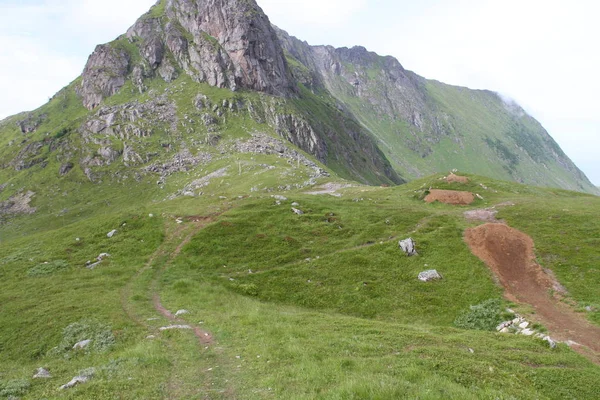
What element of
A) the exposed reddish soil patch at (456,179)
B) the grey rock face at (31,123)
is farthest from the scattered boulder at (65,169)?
the exposed reddish soil patch at (456,179)

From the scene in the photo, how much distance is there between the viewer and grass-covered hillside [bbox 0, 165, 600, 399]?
47.6 ft

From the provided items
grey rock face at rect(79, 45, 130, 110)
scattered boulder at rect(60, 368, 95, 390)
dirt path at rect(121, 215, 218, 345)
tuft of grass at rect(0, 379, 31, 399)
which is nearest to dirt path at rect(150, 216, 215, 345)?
dirt path at rect(121, 215, 218, 345)

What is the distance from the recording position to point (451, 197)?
187 feet

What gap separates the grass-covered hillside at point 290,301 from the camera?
47.6 feet

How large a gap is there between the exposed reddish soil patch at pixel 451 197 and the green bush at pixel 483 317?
29332 mm

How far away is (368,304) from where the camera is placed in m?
31.3

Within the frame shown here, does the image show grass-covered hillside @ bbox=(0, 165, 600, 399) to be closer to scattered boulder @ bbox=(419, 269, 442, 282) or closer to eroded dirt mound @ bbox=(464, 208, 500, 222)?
scattered boulder @ bbox=(419, 269, 442, 282)

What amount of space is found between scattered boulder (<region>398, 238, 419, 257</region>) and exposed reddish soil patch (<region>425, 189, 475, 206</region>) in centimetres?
2017

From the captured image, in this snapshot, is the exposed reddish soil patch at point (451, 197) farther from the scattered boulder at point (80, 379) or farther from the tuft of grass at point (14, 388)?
the tuft of grass at point (14, 388)

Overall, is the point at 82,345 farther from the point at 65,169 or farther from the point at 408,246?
the point at 65,169

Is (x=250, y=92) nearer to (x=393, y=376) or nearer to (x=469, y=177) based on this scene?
(x=469, y=177)

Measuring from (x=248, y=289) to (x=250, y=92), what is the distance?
140 m

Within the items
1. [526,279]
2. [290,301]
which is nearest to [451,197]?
[526,279]

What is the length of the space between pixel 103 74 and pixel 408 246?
180 m
